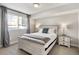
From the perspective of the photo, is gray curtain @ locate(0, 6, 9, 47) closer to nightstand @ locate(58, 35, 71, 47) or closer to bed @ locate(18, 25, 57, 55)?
bed @ locate(18, 25, 57, 55)

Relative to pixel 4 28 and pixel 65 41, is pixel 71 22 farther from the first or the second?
pixel 4 28

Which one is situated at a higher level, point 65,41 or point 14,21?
point 14,21

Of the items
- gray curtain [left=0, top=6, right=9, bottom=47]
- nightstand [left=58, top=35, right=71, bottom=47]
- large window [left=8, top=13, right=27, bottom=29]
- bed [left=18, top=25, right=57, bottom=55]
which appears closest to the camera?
bed [left=18, top=25, right=57, bottom=55]

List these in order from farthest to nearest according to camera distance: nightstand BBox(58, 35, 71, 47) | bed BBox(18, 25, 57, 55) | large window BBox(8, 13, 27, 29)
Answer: large window BBox(8, 13, 27, 29), nightstand BBox(58, 35, 71, 47), bed BBox(18, 25, 57, 55)

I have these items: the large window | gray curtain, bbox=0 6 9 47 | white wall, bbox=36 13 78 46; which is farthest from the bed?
white wall, bbox=36 13 78 46

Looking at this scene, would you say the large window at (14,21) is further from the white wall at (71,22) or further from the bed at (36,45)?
the white wall at (71,22)

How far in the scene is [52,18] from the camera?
3.60 m

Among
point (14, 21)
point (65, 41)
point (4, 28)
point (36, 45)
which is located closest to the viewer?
point (36, 45)

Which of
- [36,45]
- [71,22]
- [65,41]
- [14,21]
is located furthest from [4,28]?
[71,22]

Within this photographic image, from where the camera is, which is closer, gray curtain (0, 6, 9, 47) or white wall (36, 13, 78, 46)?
gray curtain (0, 6, 9, 47)

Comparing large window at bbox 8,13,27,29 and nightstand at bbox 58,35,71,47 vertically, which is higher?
large window at bbox 8,13,27,29
